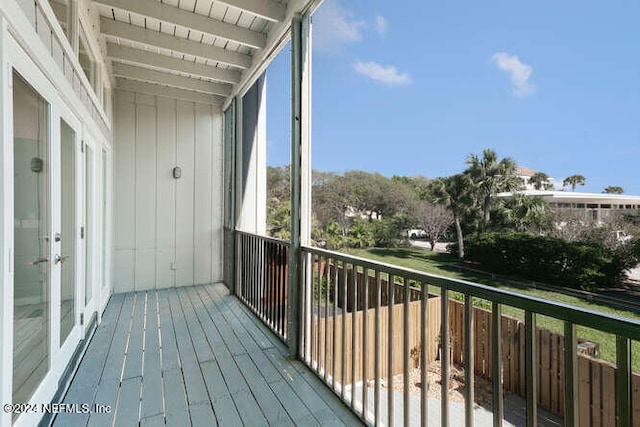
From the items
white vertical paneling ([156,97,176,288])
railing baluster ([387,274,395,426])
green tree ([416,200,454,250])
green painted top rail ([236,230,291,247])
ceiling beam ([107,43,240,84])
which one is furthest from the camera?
white vertical paneling ([156,97,176,288])

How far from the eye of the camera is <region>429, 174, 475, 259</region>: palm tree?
117 centimetres

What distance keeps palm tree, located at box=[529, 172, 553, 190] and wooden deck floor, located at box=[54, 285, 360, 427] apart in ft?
5.27

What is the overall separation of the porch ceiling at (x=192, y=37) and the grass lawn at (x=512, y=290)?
199 centimetres

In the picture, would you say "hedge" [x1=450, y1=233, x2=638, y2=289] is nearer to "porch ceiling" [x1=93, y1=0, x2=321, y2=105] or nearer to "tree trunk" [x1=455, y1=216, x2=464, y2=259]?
"tree trunk" [x1=455, y1=216, x2=464, y2=259]

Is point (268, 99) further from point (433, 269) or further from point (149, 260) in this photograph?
point (433, 269)

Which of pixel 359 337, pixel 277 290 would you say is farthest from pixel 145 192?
pixel 359 337

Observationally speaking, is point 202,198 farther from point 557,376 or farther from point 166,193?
point 557,376

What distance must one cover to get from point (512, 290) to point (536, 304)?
0.29 feet

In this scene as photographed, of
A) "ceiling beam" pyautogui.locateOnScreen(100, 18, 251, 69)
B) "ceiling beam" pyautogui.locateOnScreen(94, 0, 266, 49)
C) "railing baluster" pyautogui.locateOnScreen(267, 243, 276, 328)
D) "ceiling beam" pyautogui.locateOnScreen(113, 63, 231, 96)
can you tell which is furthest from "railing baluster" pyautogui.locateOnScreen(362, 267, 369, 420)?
"ceiling beam" pyautogui.locateOnScreen(113, 63, 231, 96)

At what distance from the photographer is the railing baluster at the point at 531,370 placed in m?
1.02

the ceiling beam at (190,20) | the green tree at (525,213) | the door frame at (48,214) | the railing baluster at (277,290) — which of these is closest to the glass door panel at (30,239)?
the door frame at (48,214)

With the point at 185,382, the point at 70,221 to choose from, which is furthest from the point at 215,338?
the point at 70,221

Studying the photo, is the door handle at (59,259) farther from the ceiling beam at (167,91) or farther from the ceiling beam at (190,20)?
the ceiling beam at (167,91)

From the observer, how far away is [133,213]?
178 inches
